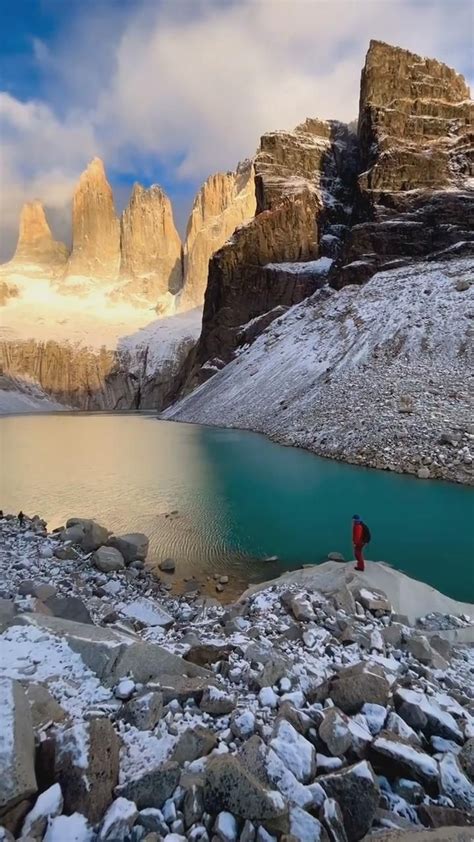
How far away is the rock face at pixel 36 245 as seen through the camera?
193 metres

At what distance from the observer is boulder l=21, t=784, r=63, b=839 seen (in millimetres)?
3014

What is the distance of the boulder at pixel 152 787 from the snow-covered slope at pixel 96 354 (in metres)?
127

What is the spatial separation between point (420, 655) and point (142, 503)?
43.4ft

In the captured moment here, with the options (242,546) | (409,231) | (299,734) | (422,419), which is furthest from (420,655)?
(409,231)

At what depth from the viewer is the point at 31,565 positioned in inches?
413

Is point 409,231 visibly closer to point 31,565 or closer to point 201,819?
point 31,565

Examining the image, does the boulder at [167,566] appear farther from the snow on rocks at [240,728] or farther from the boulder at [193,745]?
the boulder at [193,745]

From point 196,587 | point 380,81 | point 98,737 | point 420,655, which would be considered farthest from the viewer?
point 380,81

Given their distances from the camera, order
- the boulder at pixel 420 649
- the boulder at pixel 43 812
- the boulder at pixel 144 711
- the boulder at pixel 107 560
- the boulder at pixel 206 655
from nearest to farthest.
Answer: the boulder at pixel 43 812, the boulder at pixel 144 711, the boulder at pixel 206 655, the boulder at pixel 420 649, the boulder at pixel 107 560

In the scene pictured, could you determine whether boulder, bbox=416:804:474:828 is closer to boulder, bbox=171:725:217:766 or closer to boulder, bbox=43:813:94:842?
boulder, bbox=171:725:217:766

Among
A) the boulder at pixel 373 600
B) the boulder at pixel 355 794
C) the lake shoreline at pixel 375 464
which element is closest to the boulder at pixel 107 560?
the boulder at pixel 373 600

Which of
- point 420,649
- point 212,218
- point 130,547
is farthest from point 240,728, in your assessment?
point 212,218

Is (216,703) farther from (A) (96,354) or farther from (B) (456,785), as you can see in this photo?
(A) (96,354)

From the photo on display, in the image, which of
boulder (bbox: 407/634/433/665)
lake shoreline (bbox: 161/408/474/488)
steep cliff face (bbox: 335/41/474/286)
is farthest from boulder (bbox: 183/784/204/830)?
steep cliff face (bbox: 335/41/474/286)
